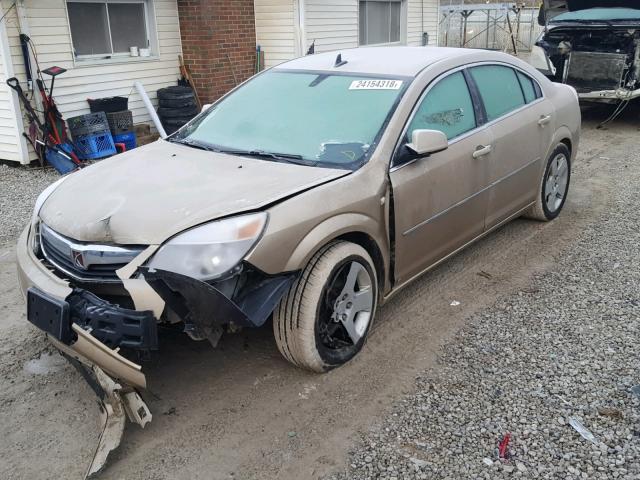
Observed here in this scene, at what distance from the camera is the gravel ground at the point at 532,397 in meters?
2.84

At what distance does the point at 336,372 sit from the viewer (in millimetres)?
3555

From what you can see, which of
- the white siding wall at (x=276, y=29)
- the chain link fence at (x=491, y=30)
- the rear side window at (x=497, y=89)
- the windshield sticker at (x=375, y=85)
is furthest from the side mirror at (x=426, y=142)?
the chain link fence at (x=491, y=30)

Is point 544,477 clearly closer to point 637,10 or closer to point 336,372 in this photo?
point 336,372

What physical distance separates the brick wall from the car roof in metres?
5.90

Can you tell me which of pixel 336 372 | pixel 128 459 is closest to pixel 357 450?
pixel 336 372

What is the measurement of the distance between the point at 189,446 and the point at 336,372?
3.13 ft

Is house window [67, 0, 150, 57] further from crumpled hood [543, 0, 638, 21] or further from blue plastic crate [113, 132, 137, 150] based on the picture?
crumpled hood [543, 0, 638, 21]

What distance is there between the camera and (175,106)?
31.6 feet

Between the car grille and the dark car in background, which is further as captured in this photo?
the dark car in background

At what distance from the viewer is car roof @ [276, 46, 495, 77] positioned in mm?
4203

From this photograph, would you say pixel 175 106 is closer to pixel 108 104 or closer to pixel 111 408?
pixel 108 104

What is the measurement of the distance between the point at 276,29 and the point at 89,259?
940 centimetres

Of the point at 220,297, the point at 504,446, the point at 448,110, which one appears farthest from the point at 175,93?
the point at 504,446

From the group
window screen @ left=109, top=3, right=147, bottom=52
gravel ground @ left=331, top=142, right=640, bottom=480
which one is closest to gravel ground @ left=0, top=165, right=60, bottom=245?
window screen @ left=109, top=3, right=147, bottom=52
